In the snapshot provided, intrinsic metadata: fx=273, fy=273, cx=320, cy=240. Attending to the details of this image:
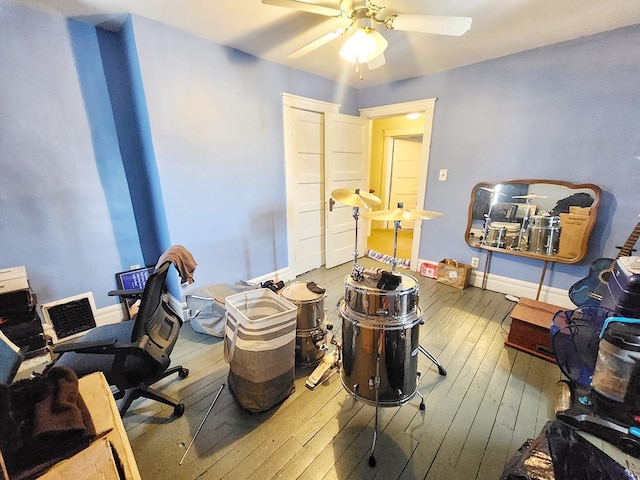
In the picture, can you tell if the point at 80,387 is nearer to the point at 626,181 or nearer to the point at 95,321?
the point at 95,321

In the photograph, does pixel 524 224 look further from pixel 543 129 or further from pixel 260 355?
pixel 260 355

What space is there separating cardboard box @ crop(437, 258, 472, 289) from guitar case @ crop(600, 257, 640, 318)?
5.79 feet

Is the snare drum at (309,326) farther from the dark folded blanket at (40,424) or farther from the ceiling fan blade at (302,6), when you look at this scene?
the ceiling fan blade at (302,6)

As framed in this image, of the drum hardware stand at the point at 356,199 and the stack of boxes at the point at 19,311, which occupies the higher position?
the drum hardware stand at the point at 356,199

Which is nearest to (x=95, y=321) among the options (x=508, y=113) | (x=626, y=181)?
(x=508, y=113)

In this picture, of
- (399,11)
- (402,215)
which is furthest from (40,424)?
(399,11)

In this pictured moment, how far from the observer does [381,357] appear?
138 cm

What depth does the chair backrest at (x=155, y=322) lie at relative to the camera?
4.30 feet

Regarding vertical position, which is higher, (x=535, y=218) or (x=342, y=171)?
(x=342, y=171)

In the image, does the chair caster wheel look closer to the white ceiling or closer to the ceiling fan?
the ceiling fan

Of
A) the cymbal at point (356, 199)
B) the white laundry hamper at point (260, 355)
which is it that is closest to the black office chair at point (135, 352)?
the white laundry hamper at point (260, 355)

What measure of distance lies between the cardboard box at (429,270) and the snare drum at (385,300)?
217 centimetres

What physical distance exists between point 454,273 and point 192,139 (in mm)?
3030

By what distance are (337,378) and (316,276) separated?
1689 mm
